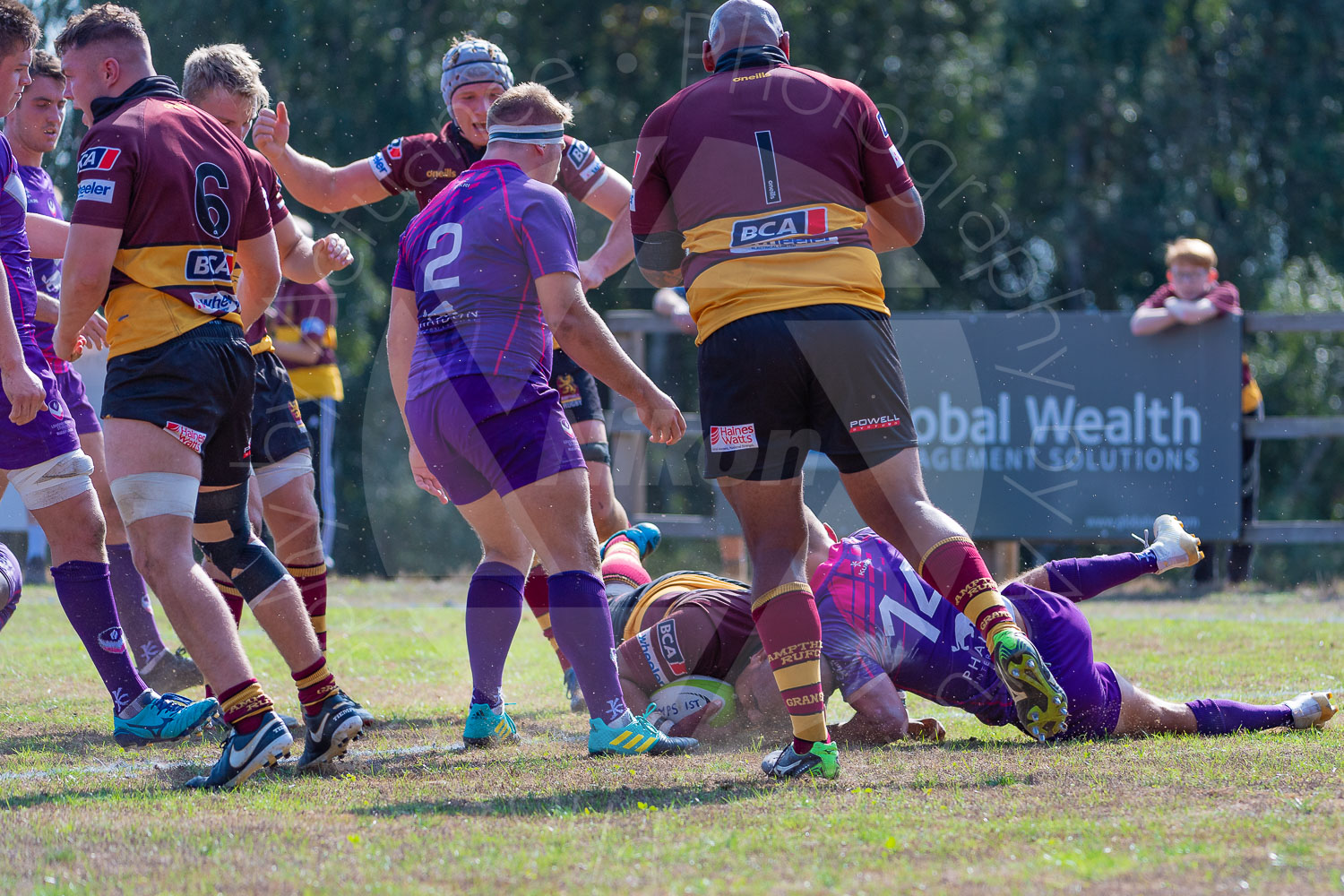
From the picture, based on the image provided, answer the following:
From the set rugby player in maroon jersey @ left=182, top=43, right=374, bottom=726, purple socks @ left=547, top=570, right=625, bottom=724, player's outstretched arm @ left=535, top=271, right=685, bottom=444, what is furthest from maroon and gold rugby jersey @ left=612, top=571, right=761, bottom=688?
rugby player in maroon jersey @ left=182, top=43, right=374, bottom=726

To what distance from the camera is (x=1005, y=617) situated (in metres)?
3.71

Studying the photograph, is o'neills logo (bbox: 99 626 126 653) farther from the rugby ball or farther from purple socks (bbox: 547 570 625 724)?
the rugby ball

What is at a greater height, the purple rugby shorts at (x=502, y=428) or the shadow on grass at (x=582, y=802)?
the purple rugby shorts at (x=502, y=428)

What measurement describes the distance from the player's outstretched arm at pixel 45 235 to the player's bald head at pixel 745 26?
253 cm

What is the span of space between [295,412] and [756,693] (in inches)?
80.6

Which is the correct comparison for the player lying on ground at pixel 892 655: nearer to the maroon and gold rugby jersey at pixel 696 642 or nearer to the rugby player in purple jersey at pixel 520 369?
the maroon and gold rugby jersey at pixel 696 642

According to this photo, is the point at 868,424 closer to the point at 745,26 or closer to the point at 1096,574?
the point at 745,26

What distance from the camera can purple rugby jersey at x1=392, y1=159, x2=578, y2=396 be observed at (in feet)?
13.5

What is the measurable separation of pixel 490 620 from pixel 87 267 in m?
1.65

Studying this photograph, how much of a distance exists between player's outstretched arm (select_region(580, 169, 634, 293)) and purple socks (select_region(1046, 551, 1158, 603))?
206 centimetres

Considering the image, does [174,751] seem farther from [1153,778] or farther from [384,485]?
[384,485]

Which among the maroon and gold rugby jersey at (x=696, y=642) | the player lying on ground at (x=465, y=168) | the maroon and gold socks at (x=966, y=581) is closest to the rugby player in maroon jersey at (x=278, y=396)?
the player lying on ground at (x=465, y=168)

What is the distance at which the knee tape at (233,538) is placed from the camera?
4.18 meters

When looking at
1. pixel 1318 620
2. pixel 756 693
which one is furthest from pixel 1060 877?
pixel 1318 620
